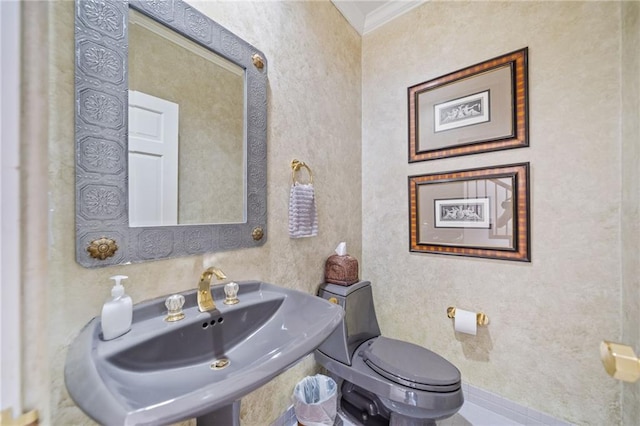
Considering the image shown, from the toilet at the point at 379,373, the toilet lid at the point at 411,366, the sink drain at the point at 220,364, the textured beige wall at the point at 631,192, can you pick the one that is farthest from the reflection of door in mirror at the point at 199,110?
the textured beige wall at the point at 631,192

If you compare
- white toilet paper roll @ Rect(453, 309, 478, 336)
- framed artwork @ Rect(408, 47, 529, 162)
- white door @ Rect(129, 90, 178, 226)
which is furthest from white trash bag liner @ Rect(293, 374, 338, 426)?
framed artwork @ Rect(408, 47, 529, 162)

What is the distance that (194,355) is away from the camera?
2.36 ft

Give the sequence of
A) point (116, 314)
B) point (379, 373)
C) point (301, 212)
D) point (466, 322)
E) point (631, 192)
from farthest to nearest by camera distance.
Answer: point (466, 322) → point (301, 212) → point (379, 373) → point (631, 192) → point (116, 314)

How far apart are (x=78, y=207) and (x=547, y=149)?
1847mm

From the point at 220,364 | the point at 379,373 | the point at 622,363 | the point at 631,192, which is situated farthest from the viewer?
the point at 379,373

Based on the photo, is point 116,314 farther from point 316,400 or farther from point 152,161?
point 316,400

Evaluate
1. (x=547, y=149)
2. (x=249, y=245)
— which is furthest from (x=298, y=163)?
(x=547, y=149)

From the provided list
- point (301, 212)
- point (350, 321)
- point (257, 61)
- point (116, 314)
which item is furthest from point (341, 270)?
point (257, 61)

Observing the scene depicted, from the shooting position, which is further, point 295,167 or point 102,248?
point 295,167

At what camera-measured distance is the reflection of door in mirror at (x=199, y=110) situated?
2.54ft

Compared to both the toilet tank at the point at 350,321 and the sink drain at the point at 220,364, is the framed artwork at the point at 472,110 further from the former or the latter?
the sink drain at the point at 220,364

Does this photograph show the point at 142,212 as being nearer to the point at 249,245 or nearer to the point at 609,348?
the point at 249,245

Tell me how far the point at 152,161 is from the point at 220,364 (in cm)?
67

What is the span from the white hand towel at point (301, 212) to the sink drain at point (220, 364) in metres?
0.58
